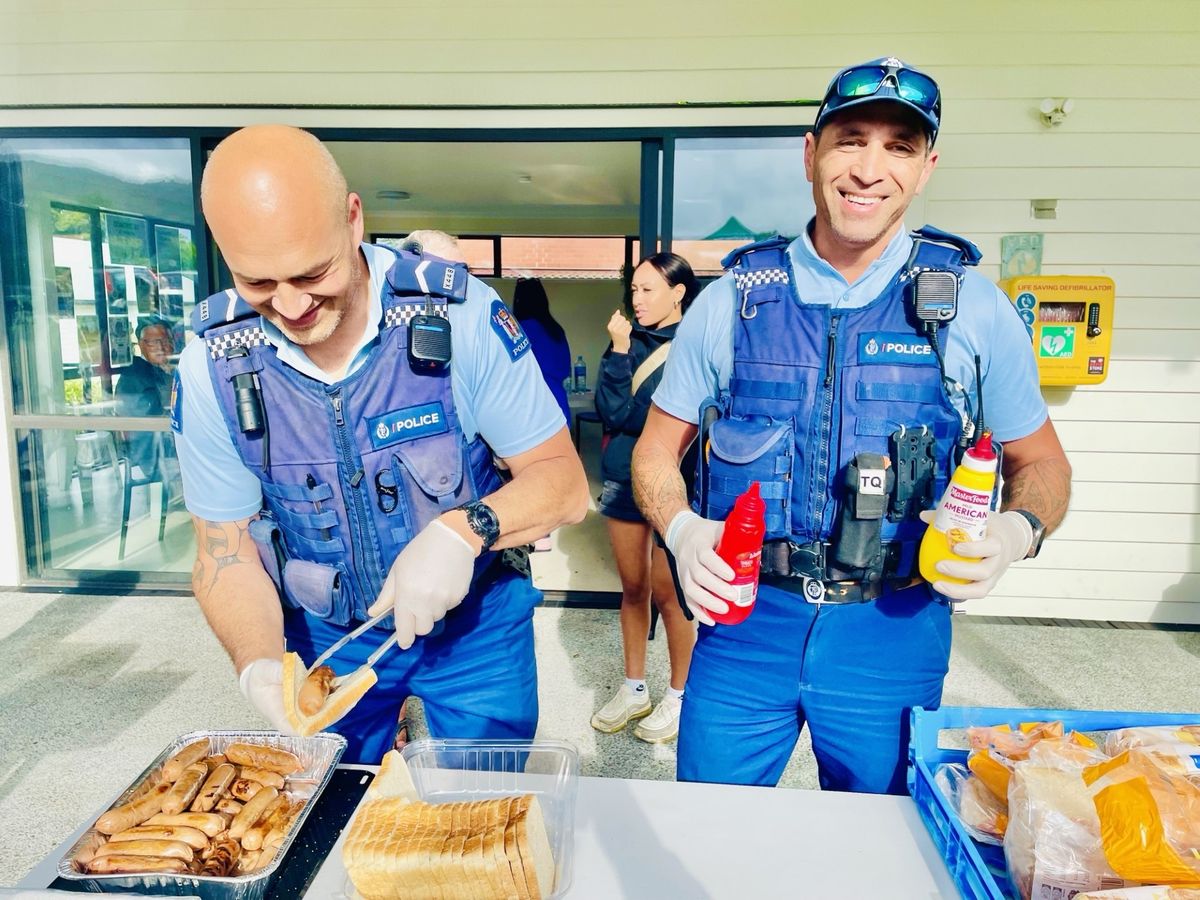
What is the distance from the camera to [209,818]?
1179 mm

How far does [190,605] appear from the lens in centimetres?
462

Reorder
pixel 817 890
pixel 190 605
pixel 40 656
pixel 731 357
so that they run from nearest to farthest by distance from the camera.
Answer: pixel 817 890, pixel 731 357, pixel 40 656, pixel 190 605

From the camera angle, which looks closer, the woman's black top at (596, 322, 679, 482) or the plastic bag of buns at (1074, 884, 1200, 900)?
the plastic bag of buns at (1074, 884, 1200, 900)

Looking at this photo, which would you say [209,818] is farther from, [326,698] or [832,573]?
[832,573]

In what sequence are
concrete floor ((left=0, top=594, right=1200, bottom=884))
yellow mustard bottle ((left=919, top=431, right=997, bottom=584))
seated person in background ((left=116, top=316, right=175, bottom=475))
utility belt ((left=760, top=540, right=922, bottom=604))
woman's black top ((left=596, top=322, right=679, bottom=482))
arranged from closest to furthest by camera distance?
yellow mustard bottle ((left=919, top=431, right=997, bottom=584))
utility belt ((left=760, top=540, right=922, bottom=604))
concrete floor ((left=0, top=594, right=1200, bottom=884))
woman's black top ((left=596, top=322, right=679, bottom=482))
seated person in background ((left=116, top=316, right=175, bottom=475))

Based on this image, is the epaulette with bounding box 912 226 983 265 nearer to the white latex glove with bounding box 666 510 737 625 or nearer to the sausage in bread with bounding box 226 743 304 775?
the white latex glove with bounding box 666 510 737 625

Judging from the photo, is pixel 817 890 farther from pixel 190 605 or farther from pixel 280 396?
pixel 190 605

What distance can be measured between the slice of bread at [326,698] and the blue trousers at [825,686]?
82 cm

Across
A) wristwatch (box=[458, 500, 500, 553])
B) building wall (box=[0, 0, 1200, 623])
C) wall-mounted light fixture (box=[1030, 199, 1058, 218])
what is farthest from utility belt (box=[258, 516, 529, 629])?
wall-mounted light fixture (box=[1030, 199, 1058, 218])

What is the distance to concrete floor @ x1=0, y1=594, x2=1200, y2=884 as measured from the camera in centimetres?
290

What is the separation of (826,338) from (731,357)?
8.9 inches

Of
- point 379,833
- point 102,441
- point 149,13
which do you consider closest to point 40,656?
point 102,441

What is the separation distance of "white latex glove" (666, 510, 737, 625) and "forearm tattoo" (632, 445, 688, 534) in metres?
0.08

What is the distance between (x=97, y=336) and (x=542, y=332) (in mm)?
2834
